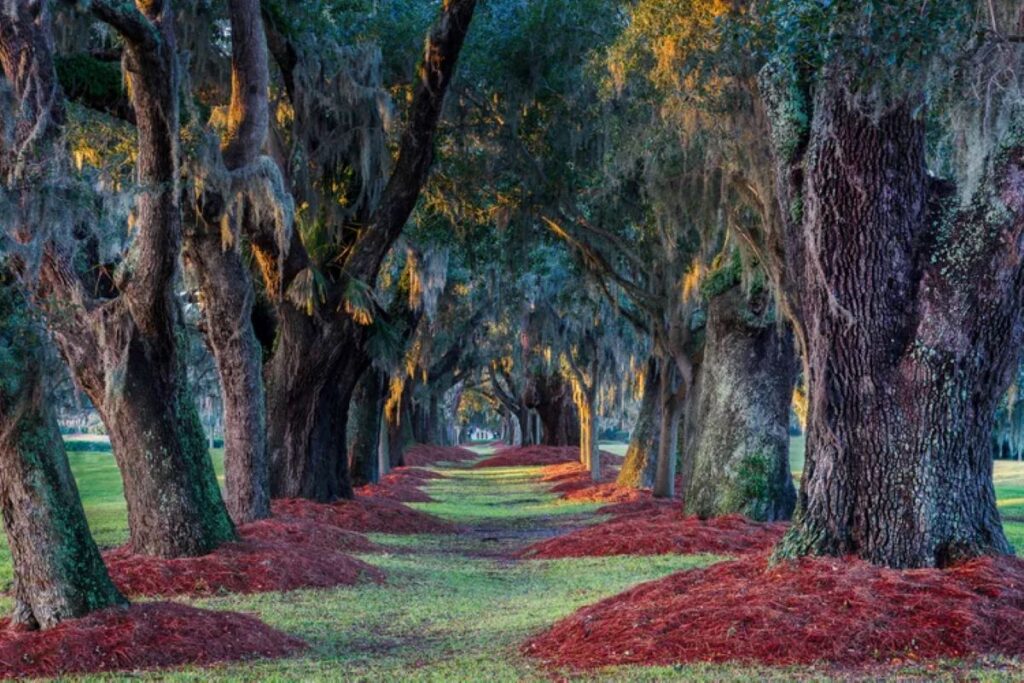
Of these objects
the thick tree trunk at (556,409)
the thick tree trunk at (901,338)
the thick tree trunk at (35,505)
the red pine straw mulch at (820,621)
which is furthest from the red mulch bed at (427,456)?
the red pine straw mulch at (820,621)

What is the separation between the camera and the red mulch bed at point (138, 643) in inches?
271

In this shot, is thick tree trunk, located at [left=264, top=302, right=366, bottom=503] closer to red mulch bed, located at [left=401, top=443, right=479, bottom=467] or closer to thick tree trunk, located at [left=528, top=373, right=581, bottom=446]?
red mulch bed, located at [left=401, top=443, right=479, bottom=467]

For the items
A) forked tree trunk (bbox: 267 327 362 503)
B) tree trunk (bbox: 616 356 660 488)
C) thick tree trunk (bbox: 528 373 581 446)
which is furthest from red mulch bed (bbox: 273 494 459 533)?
thick tree trunk (bbox: 528 373 581 446)

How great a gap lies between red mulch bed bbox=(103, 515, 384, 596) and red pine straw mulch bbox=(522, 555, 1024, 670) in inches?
162

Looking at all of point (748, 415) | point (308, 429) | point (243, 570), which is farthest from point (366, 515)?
point (243, 570)

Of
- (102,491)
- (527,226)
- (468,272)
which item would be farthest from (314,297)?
(102,491)

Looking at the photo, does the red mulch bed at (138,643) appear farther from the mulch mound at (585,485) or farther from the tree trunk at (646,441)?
the tree trunk at (646,441)

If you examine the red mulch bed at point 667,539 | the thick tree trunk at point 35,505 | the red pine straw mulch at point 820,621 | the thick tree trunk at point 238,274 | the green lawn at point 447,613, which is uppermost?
the thick tree trunk at point 238,274

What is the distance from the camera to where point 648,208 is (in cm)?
1827

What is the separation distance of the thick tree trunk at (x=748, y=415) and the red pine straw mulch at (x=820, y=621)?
761cm

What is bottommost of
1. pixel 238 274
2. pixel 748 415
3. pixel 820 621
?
pixel 820 621

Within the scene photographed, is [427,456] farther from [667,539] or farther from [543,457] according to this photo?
[667,539]

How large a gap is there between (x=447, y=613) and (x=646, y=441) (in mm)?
16325

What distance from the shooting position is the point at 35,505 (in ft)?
24.5
